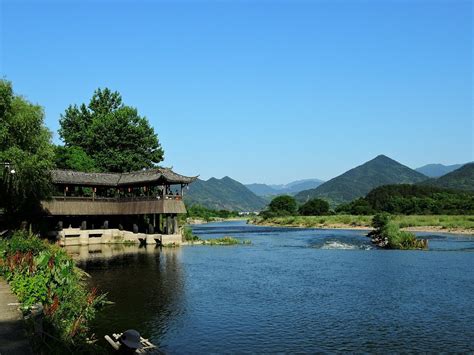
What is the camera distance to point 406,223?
86.2 metres

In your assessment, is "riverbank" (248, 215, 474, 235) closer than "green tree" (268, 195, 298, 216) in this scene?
Yes

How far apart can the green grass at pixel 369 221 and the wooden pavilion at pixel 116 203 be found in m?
46.2

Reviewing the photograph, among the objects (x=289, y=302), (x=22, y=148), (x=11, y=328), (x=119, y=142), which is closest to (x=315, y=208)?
(x=119, y=142)

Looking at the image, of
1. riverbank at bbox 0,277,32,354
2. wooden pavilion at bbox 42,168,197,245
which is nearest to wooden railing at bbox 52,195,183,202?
wooden pavilion at bbox 42,168,197,245

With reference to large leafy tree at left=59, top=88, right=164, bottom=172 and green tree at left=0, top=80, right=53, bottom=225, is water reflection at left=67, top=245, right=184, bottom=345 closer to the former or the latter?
green tree at left=0, top=80, right=53, bottom=225

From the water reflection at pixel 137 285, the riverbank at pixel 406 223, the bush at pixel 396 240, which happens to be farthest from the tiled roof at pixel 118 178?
the riverbank at pixel 406 223

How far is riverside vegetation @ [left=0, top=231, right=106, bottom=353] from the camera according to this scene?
13414mm

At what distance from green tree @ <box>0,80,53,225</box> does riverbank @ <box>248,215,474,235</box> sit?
6302cm

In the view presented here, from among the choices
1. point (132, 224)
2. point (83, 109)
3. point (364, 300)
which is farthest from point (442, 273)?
point (83, 109)

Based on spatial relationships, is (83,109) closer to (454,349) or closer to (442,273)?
(442,273)

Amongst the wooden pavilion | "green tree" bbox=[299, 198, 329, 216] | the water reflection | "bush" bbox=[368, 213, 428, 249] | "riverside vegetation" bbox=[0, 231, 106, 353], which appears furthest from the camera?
"green tree" bbox=[299, 198, 329, 216]

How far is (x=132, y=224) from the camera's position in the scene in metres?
59.4

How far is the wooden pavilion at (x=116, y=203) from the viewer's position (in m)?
51.9

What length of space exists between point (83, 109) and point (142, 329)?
67475 millimetres
